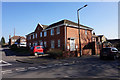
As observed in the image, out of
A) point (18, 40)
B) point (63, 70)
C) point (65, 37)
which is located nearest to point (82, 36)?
point (65, 37)

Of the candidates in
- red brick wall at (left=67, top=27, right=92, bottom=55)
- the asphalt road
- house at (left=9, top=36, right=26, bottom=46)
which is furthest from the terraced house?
→ house at (left=9, top=36, right=26, bottom=46)

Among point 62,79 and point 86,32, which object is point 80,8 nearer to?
point 86,32

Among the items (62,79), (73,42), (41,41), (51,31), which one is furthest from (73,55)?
(41,41)

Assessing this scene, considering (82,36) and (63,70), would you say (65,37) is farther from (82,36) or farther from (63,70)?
(63,70)

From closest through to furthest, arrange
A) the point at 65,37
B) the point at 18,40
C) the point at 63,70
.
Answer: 1. the point at 63,70
2. the point at 65,37
3. the point at 18,40

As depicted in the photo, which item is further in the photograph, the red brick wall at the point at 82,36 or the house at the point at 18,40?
the house at the point at 18,40

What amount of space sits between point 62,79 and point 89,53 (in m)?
15.3

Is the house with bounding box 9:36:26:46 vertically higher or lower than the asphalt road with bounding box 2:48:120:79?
higher

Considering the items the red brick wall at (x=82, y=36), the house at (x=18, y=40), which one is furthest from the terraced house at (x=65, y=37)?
the house at (x=18, y=40)

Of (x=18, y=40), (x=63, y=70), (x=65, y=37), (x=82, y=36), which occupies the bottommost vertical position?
(x=63, y=70)

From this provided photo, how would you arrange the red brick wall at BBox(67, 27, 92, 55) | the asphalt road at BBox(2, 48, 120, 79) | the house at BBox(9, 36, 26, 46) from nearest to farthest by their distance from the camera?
the asphalt road at BBox(2, 48, 120, 79)
the red brick wall at BBox(67, 27, 92, 55)
the house at BBox(9, 36, 26, 46)

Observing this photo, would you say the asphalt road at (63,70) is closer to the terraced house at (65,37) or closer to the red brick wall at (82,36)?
the red brick wall at (82,36)

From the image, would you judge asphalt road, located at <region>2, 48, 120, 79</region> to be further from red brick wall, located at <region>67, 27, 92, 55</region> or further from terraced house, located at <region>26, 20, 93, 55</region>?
terraced house, located at <region>26, 20, 93, 55</region>

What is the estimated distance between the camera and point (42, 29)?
27094mm
